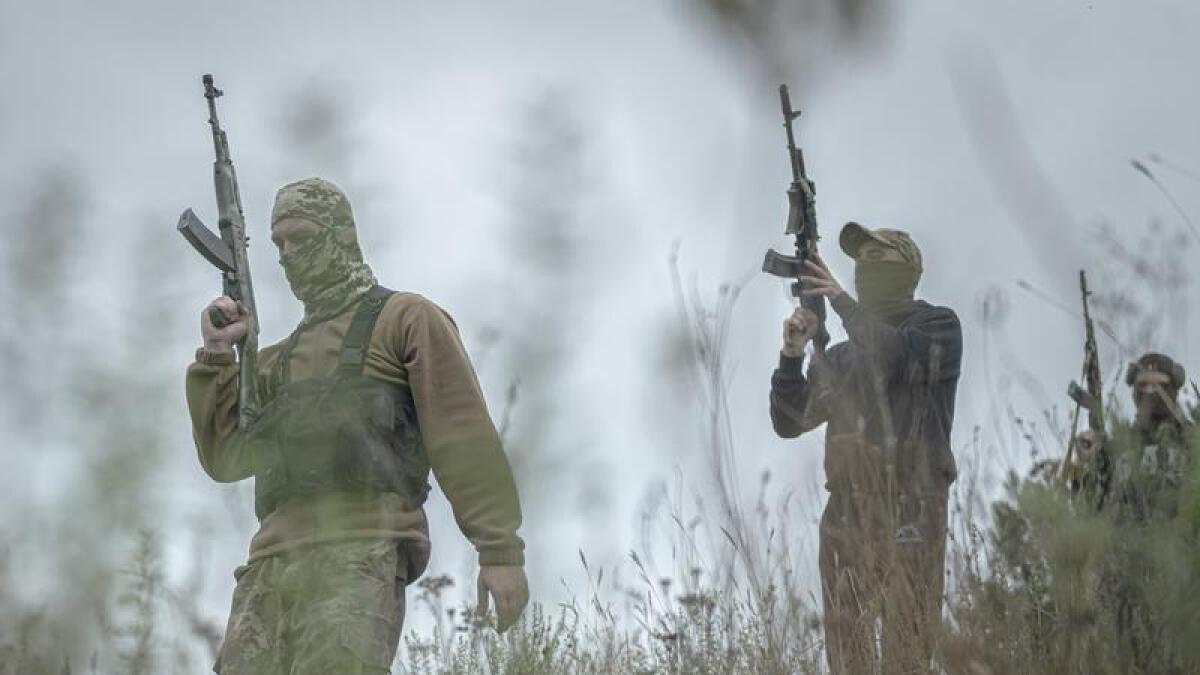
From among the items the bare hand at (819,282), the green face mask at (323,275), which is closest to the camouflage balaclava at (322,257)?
the green face mask at (323,275)

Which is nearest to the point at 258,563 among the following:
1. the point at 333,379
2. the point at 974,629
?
the point at 333,379

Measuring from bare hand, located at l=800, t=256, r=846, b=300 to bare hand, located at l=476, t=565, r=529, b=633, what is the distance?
5.99ft

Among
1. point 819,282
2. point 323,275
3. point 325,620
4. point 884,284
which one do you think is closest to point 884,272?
point 884,284

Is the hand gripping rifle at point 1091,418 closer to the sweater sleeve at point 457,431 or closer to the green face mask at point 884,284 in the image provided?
the green face mask at point 884,284

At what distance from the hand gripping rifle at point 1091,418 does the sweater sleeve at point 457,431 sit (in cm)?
102

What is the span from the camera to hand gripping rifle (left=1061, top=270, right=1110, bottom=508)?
113 inches

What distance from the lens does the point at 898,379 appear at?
13.9 feet

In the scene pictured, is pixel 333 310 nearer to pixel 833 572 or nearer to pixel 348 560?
pixel 348 560

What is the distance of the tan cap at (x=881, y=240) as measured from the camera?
4602 millimetres

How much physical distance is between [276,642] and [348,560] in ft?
0.64

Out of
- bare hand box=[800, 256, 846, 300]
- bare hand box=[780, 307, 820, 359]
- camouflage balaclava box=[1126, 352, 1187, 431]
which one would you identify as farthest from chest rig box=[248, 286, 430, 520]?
bare hand box=[800, 256, 846, 300]

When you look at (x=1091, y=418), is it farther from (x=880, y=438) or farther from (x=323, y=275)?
(x=323, y=275)

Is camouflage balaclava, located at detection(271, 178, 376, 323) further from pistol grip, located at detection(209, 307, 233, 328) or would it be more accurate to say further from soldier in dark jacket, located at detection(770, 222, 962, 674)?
soldier in dark jacket, located at detection(770, 222, 962, 674)

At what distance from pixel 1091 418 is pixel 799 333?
0.85 metres
